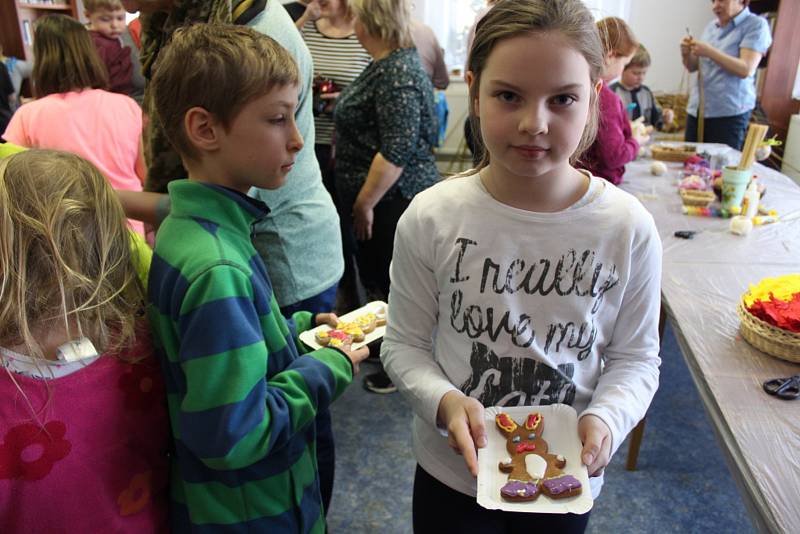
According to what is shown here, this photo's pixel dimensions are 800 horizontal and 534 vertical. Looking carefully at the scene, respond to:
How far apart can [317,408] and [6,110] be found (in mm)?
3429

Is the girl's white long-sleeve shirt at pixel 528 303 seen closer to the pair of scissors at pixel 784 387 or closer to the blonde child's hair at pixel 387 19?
the pair of scissors at pixel 784 387

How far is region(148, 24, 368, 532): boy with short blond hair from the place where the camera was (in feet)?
2.63

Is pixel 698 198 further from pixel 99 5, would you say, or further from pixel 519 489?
pixel 99 5

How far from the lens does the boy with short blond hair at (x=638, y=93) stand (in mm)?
3361

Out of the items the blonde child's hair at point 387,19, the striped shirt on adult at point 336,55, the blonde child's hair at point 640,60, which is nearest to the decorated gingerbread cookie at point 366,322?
the blonde child's hair at point 387,19

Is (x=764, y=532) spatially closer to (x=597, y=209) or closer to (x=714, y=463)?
(x=597, y=209)

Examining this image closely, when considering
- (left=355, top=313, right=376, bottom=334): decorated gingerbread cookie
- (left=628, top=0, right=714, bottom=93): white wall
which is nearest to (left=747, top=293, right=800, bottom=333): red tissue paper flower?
(left=355, top=313, right=376, bottom=334): decorated gingerbread cookie

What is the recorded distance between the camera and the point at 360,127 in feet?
6.71

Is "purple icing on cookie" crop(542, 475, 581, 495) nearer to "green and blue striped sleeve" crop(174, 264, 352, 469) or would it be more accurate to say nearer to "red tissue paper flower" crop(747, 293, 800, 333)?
"green and blue striped sleeve" crop(174, 264, 352, 469)

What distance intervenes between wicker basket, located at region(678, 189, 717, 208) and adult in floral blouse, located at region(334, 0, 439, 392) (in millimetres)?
930

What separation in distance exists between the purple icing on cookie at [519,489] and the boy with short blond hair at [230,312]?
312 millimetres

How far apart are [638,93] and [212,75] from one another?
3.33m

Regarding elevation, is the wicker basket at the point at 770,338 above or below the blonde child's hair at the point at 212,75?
below

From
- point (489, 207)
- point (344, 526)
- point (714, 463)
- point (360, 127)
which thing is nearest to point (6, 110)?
point (360, 127)
